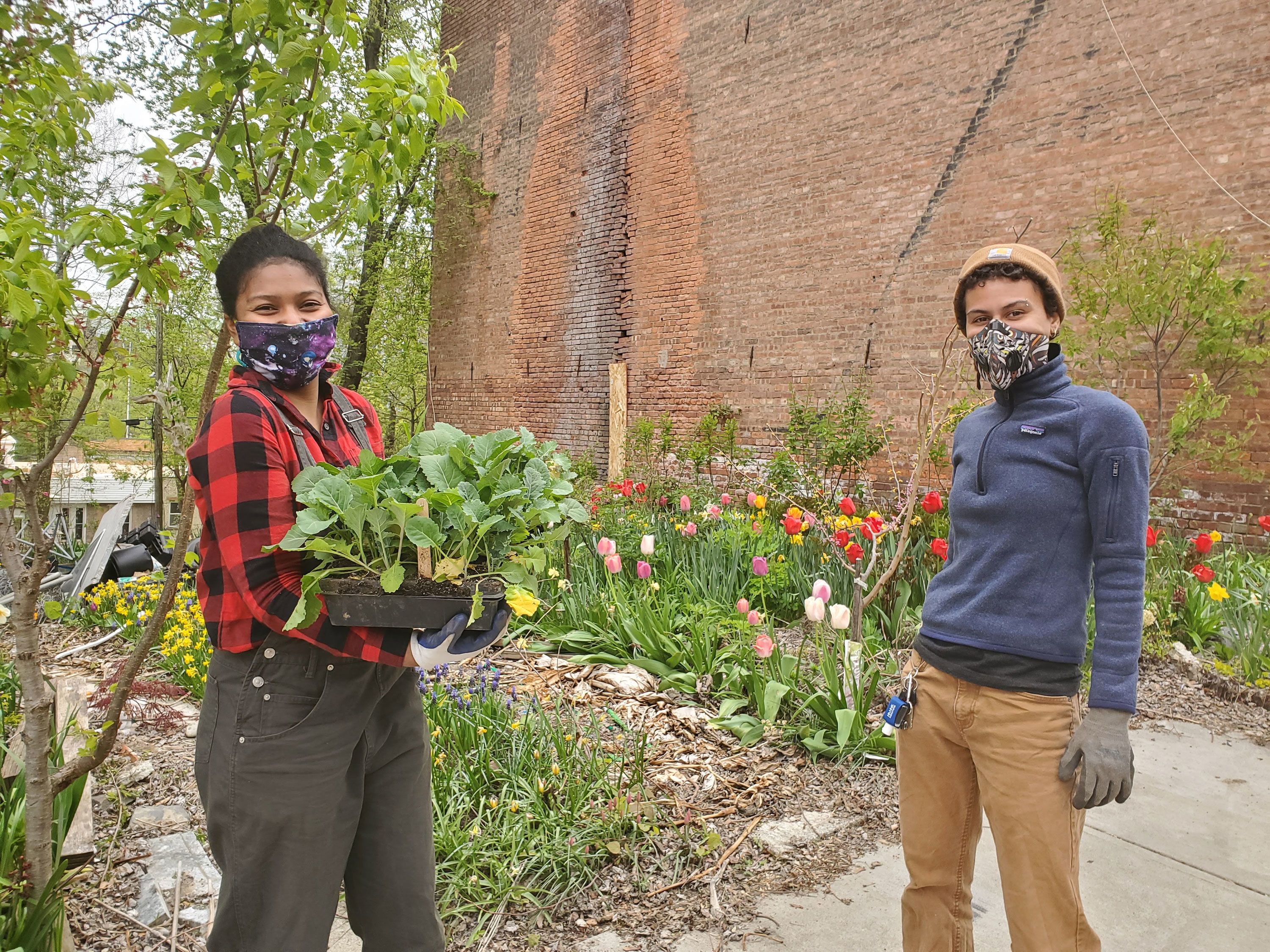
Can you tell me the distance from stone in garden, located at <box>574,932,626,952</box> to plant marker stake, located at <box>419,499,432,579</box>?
1437mm

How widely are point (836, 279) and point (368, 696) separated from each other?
25.4ft

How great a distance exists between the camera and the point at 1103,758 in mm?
1479

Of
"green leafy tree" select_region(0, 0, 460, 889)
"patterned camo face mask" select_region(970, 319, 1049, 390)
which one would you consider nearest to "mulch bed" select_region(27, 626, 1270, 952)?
"green leafy tree" select_region(0, 0, 460, 889)

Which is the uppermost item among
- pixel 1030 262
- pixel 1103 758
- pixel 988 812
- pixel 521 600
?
pixel 1030 262

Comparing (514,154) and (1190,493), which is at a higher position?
(514,154)

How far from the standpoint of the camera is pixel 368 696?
1528mm

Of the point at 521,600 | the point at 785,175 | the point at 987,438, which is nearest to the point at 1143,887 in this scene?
the point at 987,438

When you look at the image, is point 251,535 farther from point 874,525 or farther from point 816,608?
point 874,525

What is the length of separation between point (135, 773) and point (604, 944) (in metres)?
2.19

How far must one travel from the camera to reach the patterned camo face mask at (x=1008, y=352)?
5.61 feet

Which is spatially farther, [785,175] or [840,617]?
[785,175]

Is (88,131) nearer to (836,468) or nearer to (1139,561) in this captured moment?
(1139,561)

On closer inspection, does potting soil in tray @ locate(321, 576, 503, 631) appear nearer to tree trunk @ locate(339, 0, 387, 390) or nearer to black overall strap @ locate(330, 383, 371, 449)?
black overall strap @ locate(330, 383, 371, 449)

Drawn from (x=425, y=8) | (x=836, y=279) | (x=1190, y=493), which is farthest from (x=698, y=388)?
(x=425, y=8)
